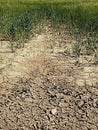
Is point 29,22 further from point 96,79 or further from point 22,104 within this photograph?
point 22,104

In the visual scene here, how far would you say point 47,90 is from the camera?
470 cm

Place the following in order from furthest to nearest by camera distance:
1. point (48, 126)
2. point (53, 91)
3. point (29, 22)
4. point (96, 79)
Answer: point (29, 22) → point (96, 79) → point (53, 91) → point (48, 126)

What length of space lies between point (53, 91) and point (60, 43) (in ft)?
8.19

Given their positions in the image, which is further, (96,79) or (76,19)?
(76,19)

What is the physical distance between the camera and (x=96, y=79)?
508cm

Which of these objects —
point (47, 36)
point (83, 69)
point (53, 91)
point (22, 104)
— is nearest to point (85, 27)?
point (47, 36)

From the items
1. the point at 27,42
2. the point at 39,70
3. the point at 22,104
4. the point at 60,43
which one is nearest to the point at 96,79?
the point at 39,70

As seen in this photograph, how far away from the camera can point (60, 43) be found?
7.03 meters

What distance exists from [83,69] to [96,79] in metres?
0.48

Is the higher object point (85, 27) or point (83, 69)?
point (85, 27)

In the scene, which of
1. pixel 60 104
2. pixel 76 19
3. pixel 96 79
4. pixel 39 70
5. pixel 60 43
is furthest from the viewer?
pixel 76 19

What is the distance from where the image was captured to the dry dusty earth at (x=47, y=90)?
155 inches

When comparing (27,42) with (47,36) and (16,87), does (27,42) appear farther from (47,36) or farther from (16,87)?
(16,87)

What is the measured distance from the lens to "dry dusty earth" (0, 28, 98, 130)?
393 centimetres
